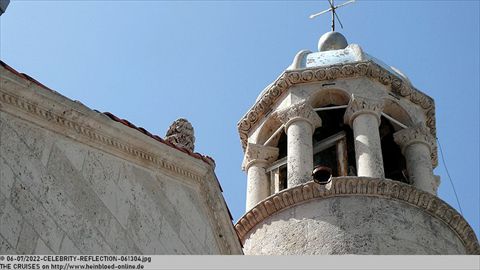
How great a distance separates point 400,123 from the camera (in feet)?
47.5

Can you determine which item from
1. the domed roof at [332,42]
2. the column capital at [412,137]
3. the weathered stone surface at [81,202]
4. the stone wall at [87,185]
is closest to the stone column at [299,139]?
the column capital at [412,137]

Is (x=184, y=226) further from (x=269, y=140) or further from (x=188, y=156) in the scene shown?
(x=269, y=140)

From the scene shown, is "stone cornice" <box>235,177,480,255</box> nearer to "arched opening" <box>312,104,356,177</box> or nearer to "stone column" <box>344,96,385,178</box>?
"stone column" <box>344,96,385,178</box>

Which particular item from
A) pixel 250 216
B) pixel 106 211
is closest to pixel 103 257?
pixel 106 211

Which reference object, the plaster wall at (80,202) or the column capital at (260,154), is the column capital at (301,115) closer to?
the column capital at (260,154)

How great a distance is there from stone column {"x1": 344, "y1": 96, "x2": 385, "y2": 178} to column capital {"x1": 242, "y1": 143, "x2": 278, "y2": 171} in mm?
1367

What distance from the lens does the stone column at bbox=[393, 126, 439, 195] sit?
13750mm

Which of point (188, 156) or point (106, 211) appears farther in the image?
point (188, 156)

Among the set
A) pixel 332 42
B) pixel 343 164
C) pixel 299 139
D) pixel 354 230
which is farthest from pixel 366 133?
pixel 332 42

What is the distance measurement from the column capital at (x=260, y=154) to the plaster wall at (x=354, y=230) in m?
2.08

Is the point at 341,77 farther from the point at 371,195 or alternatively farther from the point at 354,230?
→ the point at 354,230

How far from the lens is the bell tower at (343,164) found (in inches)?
473

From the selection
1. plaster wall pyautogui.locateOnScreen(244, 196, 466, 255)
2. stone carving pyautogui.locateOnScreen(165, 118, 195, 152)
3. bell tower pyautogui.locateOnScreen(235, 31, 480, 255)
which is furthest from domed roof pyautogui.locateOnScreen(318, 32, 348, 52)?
stone carving pyautogui.locateOnScreen(165, 118, 195, 152)

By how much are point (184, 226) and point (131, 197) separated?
28.8 inches
